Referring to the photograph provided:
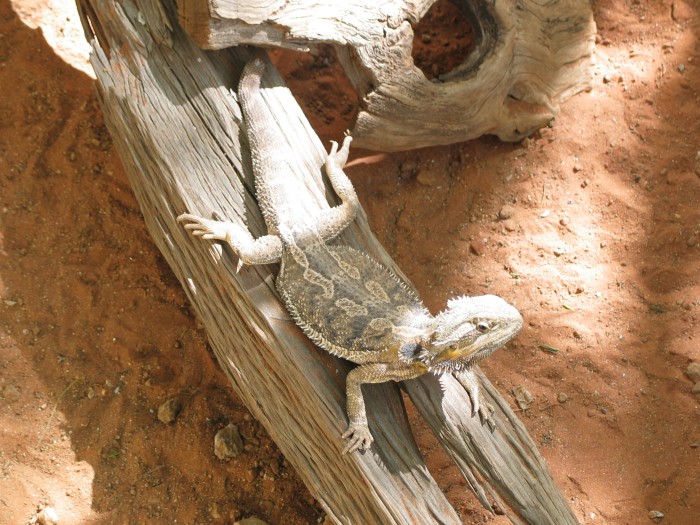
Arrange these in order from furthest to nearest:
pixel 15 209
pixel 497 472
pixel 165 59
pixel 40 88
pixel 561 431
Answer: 1. pixel 40 88
2. pixel 15 209
3. pixel 561 431
4. pixel 165 59
5. pixel 497 472

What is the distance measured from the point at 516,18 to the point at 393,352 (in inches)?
105

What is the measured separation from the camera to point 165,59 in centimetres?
350

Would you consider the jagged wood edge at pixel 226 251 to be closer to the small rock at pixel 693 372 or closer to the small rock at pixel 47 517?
the small rock at pixel 47 517

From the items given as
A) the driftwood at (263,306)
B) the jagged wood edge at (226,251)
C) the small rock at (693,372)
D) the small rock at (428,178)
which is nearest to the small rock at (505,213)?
the small rock at (428,178)

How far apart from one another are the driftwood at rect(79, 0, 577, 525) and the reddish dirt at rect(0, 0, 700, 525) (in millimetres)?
544

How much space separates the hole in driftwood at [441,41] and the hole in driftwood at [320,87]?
0.66 metres

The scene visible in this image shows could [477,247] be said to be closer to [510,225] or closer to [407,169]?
[510,225]

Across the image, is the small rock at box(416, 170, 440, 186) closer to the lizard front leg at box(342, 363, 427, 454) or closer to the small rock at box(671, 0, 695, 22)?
the lizard front leg at box(342, 363, 427, 454)

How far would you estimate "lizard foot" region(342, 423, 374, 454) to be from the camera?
9.94 ft

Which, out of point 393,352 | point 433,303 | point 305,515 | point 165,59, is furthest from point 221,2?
point 305,515

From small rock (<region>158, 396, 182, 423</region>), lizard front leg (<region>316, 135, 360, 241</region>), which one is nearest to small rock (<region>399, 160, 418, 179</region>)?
lizard front leg (<region>316, 135, 360, 241</region>)

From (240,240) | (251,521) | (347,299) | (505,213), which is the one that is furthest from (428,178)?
(251,521)

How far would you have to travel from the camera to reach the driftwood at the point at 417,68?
11.1 feet

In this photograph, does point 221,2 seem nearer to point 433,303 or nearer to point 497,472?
point 433,303
